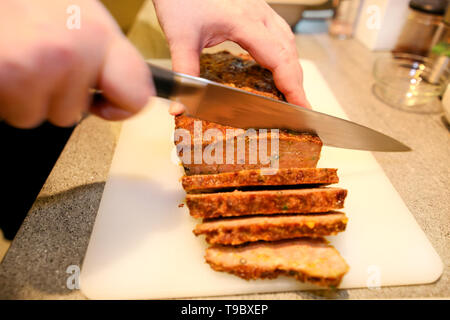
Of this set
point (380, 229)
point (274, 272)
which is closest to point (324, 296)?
point (274, 272)

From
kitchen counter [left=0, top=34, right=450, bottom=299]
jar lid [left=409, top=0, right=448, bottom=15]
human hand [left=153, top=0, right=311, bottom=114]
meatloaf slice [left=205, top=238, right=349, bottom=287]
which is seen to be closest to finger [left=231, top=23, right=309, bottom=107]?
human hand [left=153, top=0, right=311, bottom=114]

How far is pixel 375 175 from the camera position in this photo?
7.60 ft

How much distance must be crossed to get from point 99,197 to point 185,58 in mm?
1117

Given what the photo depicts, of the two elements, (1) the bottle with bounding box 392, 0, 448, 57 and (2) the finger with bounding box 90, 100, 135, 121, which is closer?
(2) the finger with bounding box 90, 100, 135, 121

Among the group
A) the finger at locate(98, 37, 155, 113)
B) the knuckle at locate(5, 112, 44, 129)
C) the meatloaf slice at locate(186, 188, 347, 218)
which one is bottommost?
the meatloaf slice at locate(186, 188, 347, 218)

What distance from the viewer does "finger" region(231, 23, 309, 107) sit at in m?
2.20

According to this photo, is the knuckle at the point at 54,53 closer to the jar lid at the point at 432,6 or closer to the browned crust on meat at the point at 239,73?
the browned crust on meat at the point at 239,73

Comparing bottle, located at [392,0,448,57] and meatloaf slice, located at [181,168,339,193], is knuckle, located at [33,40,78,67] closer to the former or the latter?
meatloaf slice, located at [181,168,339,193]

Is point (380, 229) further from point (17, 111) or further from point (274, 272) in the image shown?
point (17, 111)

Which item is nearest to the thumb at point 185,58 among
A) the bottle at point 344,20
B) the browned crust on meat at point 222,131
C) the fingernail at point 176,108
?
the fingernail at point 176,108

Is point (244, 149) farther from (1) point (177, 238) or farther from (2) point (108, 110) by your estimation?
(2) point (108, 110)

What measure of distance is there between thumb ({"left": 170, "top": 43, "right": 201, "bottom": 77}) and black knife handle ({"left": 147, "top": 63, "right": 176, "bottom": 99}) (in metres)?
0.44

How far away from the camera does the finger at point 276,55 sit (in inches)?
86.5

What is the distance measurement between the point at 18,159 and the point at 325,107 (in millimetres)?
2897
